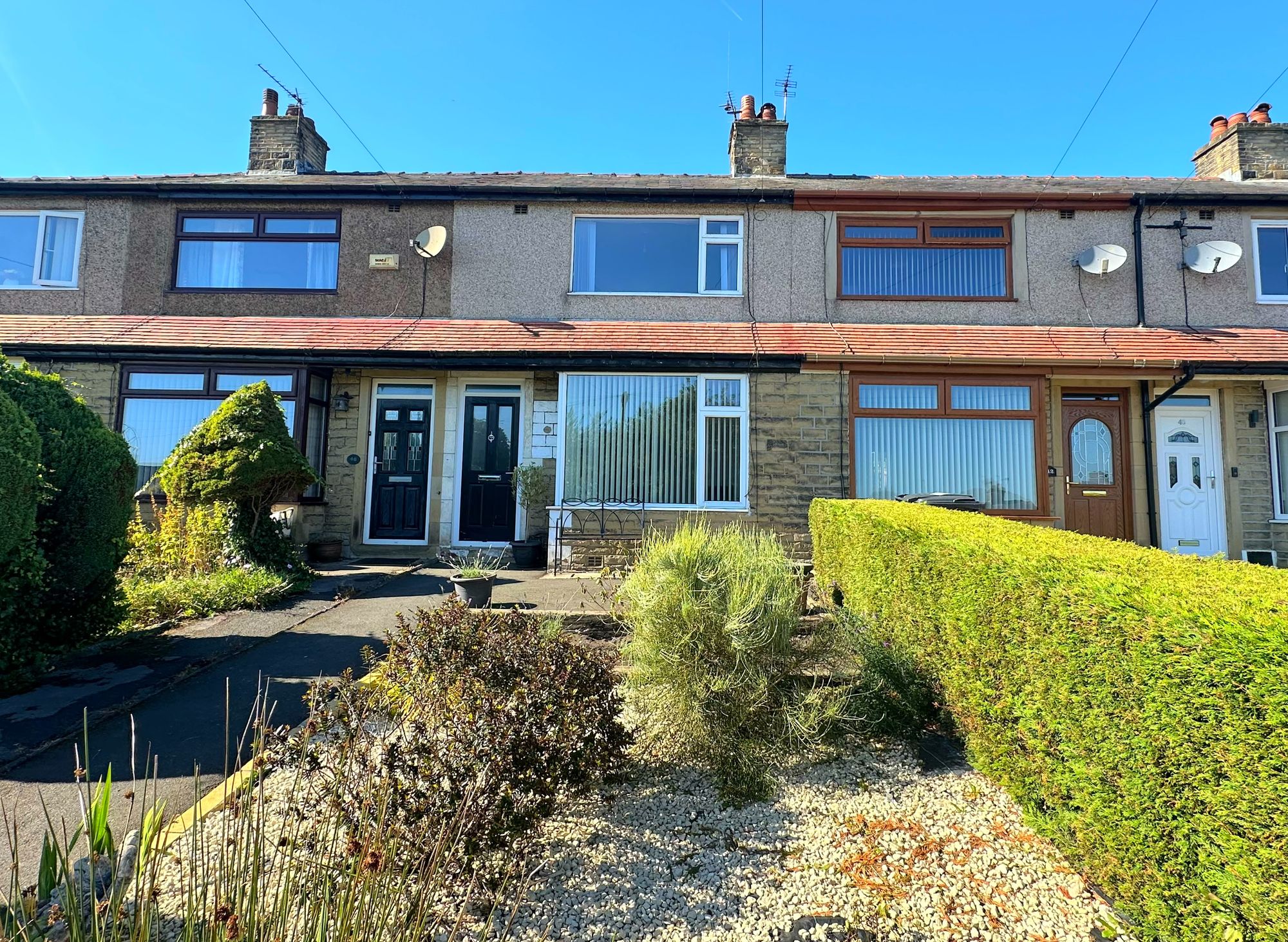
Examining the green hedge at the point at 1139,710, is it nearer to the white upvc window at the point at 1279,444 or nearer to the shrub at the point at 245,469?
the shrub at the point at 245,469

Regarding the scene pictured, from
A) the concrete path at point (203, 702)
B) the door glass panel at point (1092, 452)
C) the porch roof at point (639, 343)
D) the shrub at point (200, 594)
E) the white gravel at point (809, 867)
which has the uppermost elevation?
the porch roof at point (639, 343)

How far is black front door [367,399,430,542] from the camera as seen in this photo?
9148 mm

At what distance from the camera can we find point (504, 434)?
30.4 ft

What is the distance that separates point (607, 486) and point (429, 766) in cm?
635

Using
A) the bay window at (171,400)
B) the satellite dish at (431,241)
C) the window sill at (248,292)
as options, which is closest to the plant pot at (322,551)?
the bay window at (171,400)

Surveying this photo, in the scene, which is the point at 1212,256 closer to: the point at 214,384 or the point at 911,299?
the point at 911,299

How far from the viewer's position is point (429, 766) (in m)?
2.28

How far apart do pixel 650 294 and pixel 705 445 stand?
2.62m

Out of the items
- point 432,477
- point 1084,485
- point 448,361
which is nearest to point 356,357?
point 448,361

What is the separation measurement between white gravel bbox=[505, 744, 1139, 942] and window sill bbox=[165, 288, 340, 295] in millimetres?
9279

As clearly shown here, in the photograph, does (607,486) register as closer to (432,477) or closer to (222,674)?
(432,477)

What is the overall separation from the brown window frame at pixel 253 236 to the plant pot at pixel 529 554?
16.7 feet

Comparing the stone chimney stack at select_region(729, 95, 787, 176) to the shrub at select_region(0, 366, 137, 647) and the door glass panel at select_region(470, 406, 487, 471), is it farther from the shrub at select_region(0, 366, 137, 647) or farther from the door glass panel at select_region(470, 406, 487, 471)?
the shrub at select_region(0, 366, 137, 647)

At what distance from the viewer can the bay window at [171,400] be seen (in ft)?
28.9
